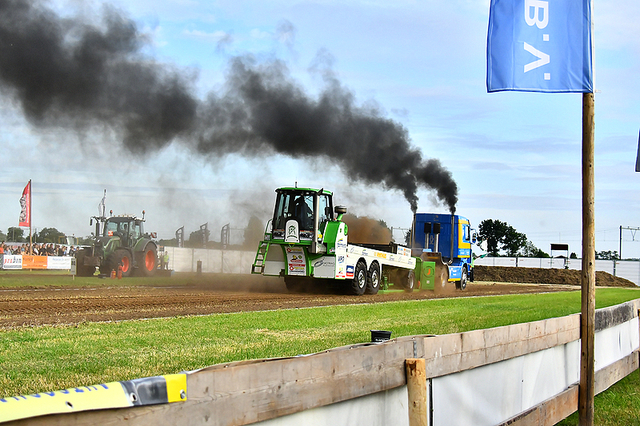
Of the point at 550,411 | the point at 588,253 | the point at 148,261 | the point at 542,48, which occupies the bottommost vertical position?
the point at 550,411

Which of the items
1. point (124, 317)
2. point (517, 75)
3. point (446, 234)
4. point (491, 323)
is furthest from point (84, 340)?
point (446, 234)

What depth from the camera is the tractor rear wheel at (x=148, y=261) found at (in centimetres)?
2814

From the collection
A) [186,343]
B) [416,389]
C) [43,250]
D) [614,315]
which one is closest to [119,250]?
[43,250]

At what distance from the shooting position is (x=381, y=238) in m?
28.9

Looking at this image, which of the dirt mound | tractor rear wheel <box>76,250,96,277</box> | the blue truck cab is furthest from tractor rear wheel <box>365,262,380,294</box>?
the dirt mound

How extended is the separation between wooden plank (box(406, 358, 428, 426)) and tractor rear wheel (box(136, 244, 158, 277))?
2514 centimetres

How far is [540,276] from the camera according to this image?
171ft

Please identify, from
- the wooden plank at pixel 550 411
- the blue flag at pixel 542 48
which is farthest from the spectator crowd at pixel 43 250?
the blue flag at pixel 542 48

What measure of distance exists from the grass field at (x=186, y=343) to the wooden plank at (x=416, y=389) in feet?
10.9

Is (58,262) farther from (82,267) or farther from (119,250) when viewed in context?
(119,250)

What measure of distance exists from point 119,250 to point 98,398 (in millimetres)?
25899

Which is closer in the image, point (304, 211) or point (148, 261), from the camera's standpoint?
point (304, 211)

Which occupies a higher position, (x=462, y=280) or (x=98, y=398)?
(x=98, y=398)

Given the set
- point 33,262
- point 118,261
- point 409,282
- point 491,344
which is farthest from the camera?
point 33,262
